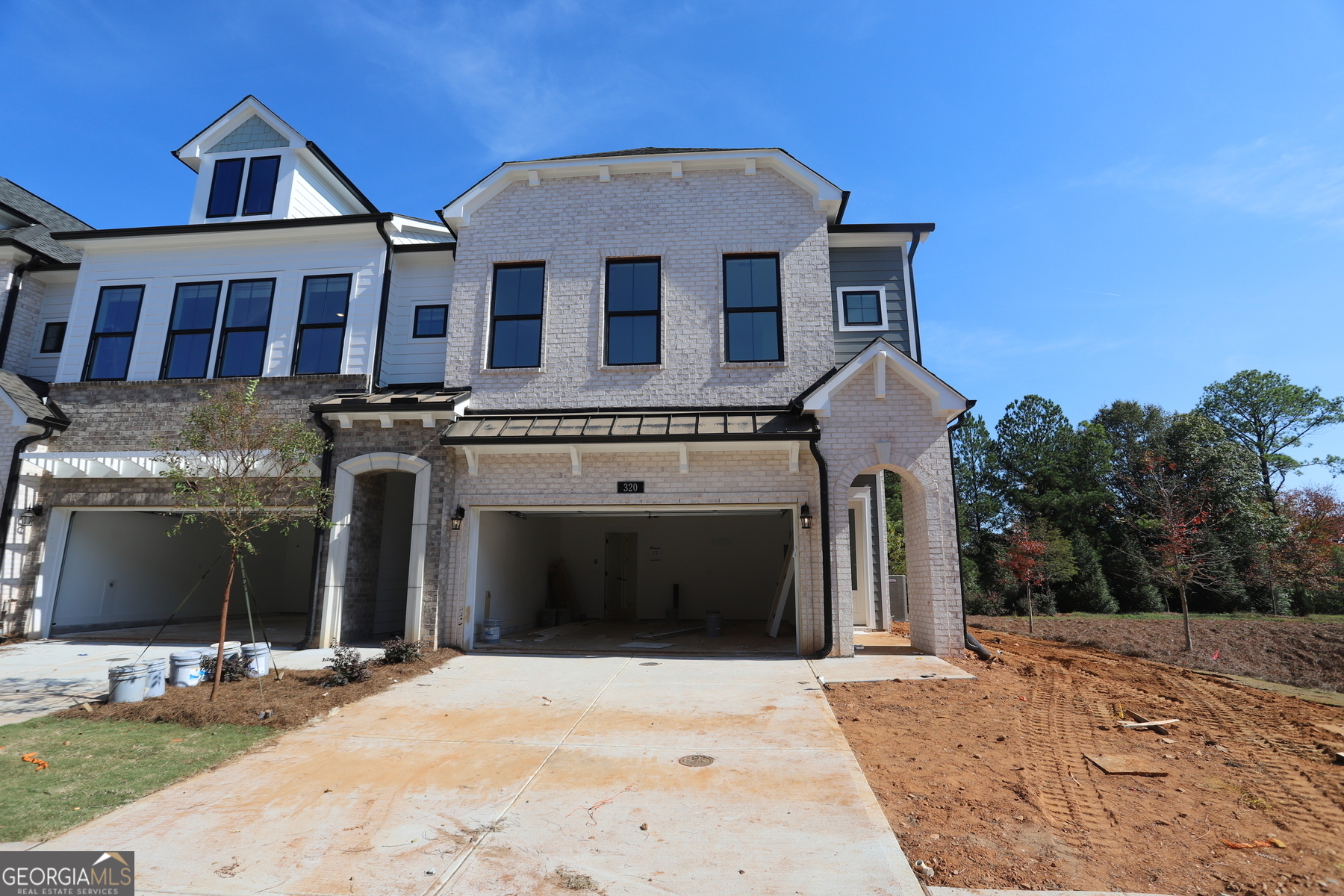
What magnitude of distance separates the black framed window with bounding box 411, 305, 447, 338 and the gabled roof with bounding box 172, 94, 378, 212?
509cm

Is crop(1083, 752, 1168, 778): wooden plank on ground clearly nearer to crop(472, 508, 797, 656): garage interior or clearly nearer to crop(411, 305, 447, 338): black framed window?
crop(472, 508, 797, 656): garage interior

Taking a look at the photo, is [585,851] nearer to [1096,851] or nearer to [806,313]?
[1096,851]

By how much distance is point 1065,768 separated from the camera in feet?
17.5

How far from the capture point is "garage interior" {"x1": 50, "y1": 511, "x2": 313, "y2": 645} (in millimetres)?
13836

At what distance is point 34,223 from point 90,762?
19.0 metres

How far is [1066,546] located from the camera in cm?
2655

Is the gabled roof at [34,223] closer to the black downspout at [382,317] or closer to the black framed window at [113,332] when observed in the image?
the black framed window at [113,332]

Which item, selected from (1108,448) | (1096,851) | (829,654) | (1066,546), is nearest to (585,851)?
(1096,851)

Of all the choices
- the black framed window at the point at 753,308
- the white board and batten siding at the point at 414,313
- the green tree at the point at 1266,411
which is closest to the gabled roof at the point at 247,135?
the white board and batten siding at the point at 414,313

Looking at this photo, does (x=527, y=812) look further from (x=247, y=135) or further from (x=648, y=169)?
(x=247, y=135)

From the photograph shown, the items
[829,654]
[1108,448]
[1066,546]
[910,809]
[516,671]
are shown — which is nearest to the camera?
[910,809]

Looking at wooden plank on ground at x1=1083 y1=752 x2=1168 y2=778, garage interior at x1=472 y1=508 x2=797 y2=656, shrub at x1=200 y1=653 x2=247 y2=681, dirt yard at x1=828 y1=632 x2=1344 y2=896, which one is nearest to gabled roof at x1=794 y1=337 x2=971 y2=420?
dirt yard at x1=828 y1=632 x2=1344 y2=896

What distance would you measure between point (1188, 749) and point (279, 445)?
1028 centimetres

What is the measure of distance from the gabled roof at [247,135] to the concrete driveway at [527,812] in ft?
44.2
